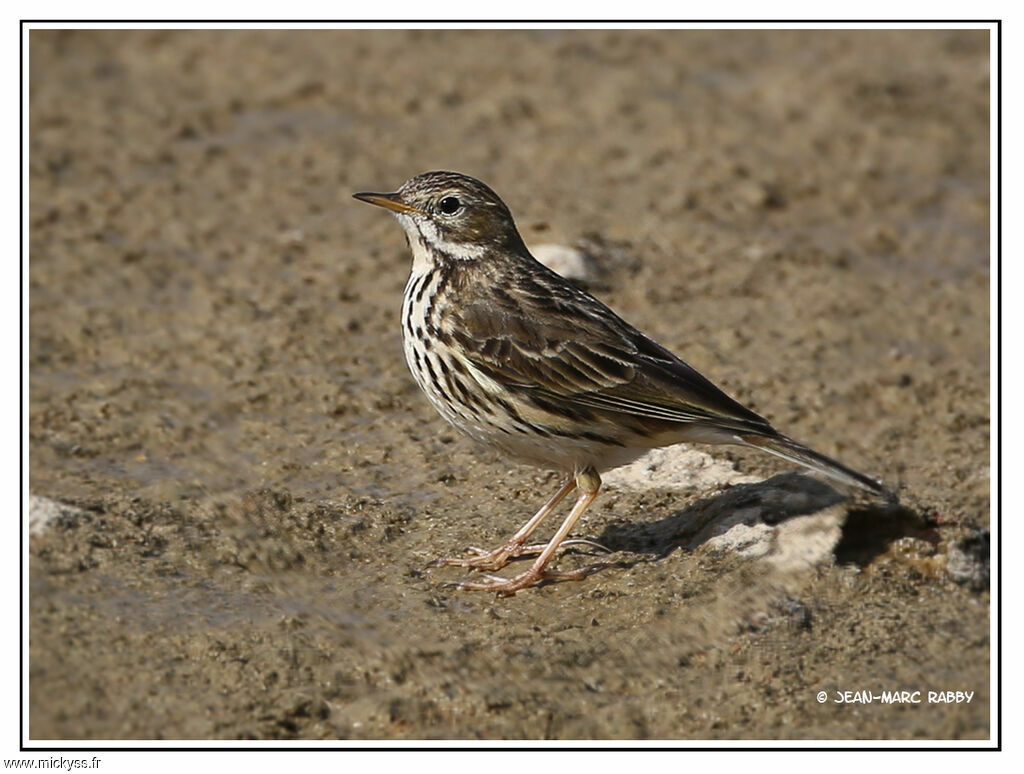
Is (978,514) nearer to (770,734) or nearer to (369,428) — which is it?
(770,734)

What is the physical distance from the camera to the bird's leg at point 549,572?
6641mm

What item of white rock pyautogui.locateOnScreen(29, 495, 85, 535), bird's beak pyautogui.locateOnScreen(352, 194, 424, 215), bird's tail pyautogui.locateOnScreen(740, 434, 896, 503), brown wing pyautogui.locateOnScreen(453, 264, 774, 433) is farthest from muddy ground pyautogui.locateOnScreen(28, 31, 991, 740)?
bird's beak pyautogui.locateOnScreen(352, 194, 424, 215)

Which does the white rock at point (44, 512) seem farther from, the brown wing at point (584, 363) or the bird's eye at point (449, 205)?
the bird's eye at point (449, 205)

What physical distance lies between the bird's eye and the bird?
1.01 ft

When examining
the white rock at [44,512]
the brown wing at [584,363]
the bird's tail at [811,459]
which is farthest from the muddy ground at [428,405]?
the brown wing at [584,363]

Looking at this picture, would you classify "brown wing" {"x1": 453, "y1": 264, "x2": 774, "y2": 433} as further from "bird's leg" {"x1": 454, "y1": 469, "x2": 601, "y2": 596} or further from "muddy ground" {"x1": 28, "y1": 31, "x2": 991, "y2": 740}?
"muddy ground" {"x1": 28, "y1": 31, "x2": 991, "y2": 740}

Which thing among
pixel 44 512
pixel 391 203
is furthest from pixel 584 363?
pixel 44 512

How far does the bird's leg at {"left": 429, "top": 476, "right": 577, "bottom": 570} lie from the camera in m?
6.82

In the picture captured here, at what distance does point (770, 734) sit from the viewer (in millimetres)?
5449

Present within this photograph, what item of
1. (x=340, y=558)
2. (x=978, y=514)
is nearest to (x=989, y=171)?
(x=978, y=514)

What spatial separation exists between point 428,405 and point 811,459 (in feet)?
9.38

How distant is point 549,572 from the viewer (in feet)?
22.2

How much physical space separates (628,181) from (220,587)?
5886 millimetres

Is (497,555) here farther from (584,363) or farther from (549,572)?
(584,363)
